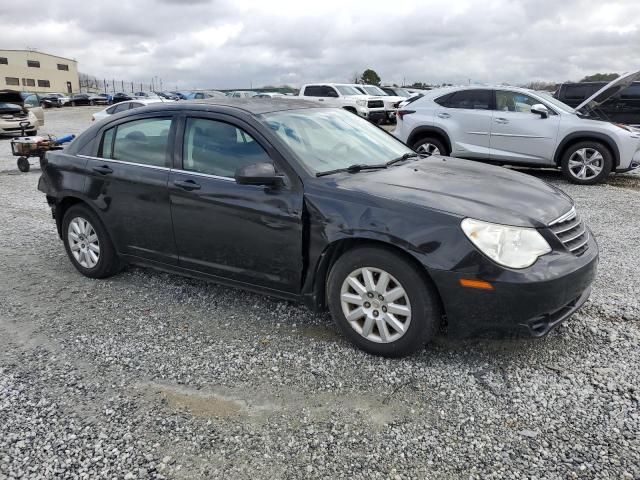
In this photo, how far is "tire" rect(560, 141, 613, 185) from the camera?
358 inches

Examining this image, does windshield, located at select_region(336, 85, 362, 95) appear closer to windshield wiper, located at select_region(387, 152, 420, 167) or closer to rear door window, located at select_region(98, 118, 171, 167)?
windshield wiper, located at select_region(387, 152, 420, 167)

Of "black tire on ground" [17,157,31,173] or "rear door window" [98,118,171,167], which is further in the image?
"black tire on ground" [17,157,31,173]

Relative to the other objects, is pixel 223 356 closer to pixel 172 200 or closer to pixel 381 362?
pixel 381 362

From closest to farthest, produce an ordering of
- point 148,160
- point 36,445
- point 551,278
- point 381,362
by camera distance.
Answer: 1. point 36,445
2. point 551,278
3. point 381,362
4. point 148,160

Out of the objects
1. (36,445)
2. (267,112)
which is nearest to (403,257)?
(267,112)

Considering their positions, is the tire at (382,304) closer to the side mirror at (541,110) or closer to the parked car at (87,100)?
the side mirror at (541,110)

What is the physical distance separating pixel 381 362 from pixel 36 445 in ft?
6.46

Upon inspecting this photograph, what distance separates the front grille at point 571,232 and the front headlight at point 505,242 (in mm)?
260

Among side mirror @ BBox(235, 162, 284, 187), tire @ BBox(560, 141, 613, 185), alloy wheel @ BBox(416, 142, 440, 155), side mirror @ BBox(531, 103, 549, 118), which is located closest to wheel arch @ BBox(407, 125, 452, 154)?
alloy wheel @ BBox(416, 142, 440, 155)

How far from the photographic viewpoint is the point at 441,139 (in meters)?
10.1

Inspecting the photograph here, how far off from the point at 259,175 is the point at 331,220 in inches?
22.0

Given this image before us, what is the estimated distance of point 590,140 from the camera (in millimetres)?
9125

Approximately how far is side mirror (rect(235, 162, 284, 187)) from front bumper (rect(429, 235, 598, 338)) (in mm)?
1201

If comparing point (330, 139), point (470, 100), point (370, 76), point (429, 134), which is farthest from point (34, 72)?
point (330, 139)
